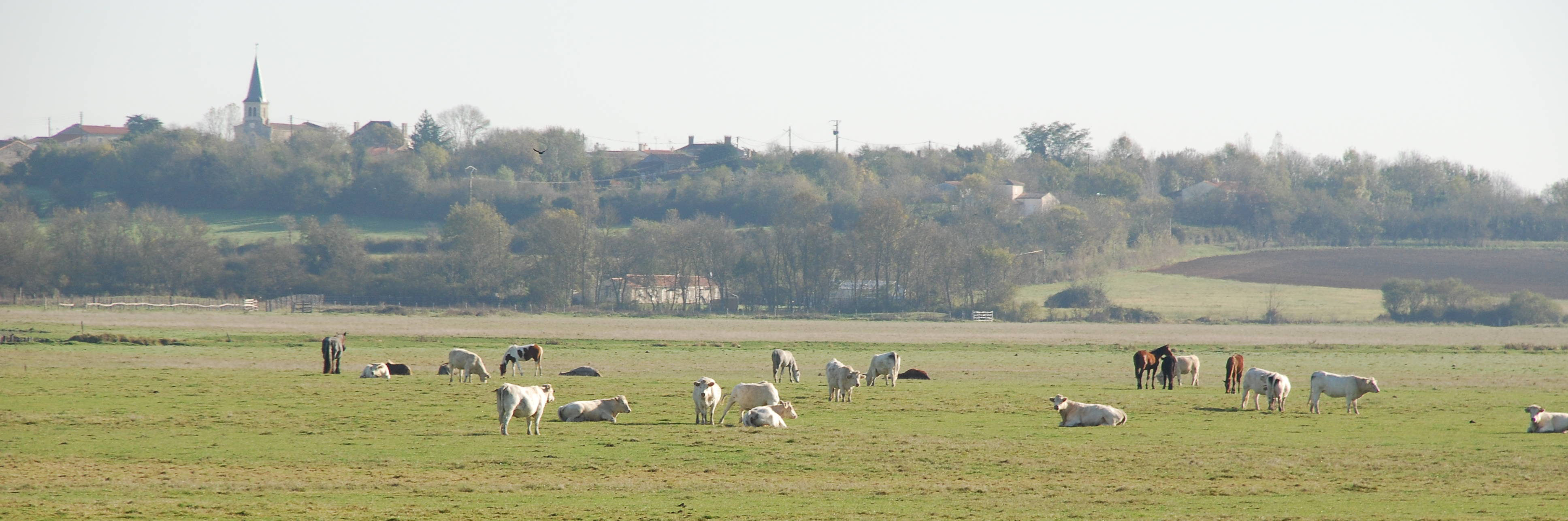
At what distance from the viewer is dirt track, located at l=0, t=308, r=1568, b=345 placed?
→ 183ft

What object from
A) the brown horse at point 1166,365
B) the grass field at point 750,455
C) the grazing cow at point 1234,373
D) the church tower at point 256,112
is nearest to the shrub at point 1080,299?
the grass field at point 750,455

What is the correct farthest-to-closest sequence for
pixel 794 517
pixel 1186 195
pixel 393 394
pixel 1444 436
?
pixel 1186 195 < pixel 393 394 < pixel 1444 436 < pixel 794 517

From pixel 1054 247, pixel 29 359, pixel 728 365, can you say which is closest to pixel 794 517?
pixel 728 365

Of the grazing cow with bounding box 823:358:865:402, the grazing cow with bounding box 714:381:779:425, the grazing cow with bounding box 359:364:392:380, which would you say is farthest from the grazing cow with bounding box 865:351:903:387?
the grazing cow with bounding box 359:364:392:380

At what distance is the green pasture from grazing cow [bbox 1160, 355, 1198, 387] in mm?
49521

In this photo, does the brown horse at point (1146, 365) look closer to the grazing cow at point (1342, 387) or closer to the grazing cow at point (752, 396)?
the grazing cow at point (1342, 387)

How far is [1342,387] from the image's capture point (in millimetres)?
23969

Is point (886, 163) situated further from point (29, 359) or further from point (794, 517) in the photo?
point (794, 517)

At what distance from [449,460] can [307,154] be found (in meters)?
126

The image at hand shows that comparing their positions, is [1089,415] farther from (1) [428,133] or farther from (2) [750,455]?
(1) [428,133]

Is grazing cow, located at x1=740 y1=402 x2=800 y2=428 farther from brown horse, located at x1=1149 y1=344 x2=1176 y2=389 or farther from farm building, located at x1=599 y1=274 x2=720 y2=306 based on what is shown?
farm building, located at x1=599 y1=274 x2=720 y2=306

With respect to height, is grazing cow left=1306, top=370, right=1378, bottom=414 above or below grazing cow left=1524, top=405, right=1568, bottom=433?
above

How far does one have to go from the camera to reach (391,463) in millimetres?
16656

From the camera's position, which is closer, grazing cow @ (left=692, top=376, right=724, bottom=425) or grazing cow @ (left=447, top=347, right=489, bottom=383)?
grazing cow @ (left=692, top=376, right=724, bottom=425)
